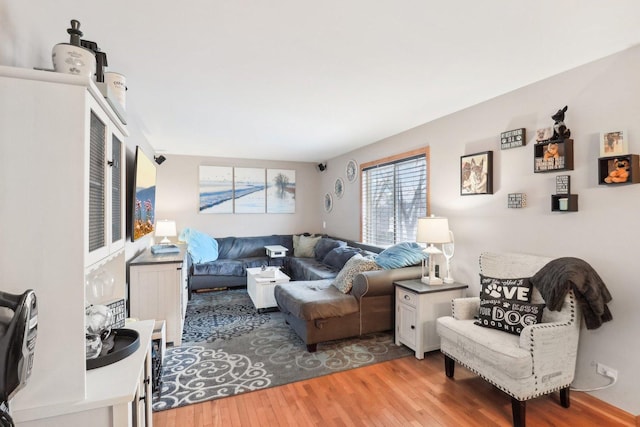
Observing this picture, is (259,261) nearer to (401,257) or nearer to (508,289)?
(401,257)

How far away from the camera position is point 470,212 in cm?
309

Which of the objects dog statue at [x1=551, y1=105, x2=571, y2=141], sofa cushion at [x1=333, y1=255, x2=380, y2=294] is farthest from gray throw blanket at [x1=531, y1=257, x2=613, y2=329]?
sofa cushion at [x1=333, y1=255, x2=380, y2=294]

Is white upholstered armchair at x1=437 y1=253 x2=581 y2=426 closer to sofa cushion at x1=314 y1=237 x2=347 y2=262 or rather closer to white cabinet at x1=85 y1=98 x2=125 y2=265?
white cabinet at x1=85 y1=98 x2=125 y2=265

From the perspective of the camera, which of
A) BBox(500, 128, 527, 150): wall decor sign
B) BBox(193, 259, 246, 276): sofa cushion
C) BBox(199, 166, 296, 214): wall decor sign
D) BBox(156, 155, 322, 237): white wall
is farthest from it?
BBox(199, 166, 296, 214): wall decor sign

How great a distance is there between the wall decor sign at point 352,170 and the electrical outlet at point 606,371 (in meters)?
3.74

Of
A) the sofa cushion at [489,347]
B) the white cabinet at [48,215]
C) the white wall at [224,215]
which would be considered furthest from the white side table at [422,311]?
the white wall at [224,215]

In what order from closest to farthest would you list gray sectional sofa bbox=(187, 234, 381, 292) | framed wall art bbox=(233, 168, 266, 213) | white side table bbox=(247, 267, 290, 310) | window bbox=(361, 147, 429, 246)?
window bbox=(361, 147, 429, 246) → white side table bbox=(247, 267, 290, 310) → gray sectional sofa bbox=(187, 234, 381, 292) → framed wall art bbox=(233, 168, 266, 213)

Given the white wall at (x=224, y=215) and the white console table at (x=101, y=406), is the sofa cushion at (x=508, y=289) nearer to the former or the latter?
the white console table at (x=101, y=406)

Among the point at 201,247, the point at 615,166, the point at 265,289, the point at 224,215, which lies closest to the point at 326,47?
the point at 615,166

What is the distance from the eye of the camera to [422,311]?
9.37ft

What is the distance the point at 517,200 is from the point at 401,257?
1.25 meters

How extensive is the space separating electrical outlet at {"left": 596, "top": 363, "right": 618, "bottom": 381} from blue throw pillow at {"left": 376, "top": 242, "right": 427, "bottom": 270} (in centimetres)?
154

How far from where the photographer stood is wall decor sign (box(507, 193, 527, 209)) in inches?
101

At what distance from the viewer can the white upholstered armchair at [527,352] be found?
194 cm
